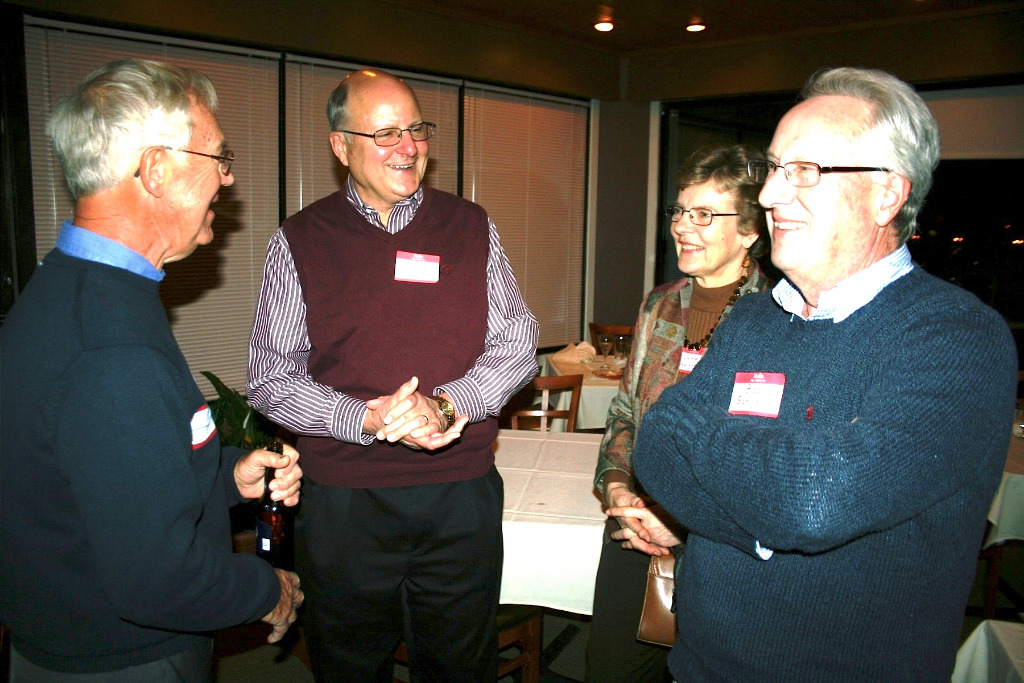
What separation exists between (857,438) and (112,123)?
1.27m

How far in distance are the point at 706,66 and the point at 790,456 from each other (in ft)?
19.6

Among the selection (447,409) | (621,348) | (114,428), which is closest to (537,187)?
(621,348)

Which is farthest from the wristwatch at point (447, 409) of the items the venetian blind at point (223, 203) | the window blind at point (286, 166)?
the window blind at point (286, 166)

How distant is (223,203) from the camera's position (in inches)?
179

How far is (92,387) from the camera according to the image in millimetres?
1023

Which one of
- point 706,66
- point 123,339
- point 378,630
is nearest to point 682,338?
point 378,630

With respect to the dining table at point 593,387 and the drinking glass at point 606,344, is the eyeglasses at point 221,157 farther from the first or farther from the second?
the drinking glass at point 606,344

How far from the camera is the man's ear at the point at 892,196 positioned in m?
1.12

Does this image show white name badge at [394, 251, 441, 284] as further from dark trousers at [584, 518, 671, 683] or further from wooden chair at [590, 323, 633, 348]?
wooden chair at [590, 323, 633, 348]

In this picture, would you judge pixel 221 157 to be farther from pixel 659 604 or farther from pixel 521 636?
Answer: pixel 521 636

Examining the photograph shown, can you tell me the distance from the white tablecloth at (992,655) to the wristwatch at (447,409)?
1.27 m

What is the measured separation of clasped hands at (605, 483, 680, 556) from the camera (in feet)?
5.33

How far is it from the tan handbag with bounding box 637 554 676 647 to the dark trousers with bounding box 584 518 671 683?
0.08 m

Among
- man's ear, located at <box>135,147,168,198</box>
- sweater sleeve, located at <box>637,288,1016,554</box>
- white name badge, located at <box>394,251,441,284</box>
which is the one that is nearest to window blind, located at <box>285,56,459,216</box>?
white name badge, located at <box>394,251,441,284</box>
